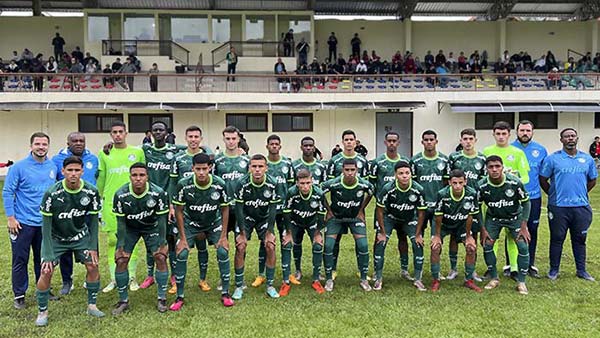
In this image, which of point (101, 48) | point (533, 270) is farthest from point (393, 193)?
point (101, 48)

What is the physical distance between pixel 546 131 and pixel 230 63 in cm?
1526

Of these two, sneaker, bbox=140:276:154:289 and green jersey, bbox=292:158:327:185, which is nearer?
sneaker, bbox=140:276:154:289

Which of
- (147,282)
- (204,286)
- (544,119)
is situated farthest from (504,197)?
(544,119)

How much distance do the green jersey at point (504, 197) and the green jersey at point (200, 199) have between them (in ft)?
10.3

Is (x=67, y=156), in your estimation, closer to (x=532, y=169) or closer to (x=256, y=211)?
(x=256, y=211)

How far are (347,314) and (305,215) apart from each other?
134cm

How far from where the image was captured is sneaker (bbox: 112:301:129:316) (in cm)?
584

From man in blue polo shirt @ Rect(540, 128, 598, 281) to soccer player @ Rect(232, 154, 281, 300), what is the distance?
11.9ft

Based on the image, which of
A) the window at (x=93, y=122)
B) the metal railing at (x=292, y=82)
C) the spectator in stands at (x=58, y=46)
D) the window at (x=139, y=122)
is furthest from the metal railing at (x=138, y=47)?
the window at (x=93, y=122)

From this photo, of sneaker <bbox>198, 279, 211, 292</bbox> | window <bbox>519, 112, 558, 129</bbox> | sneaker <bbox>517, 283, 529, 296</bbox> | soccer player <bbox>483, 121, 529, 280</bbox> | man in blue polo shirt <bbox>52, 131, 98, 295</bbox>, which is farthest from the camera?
window <bbox>519, 112, 558, 129</bbox>

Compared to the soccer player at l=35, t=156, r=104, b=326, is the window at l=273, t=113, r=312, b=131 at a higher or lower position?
higher

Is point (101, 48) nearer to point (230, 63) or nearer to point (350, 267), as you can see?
point (230, 63)

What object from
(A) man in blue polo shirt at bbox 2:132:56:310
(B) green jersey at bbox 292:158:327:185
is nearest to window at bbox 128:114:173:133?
(B) green jersey at bbox 292:158:327:185

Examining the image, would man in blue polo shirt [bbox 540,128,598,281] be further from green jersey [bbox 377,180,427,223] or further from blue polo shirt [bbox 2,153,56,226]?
blue polo shirt [bbox 2,153,56,226]
